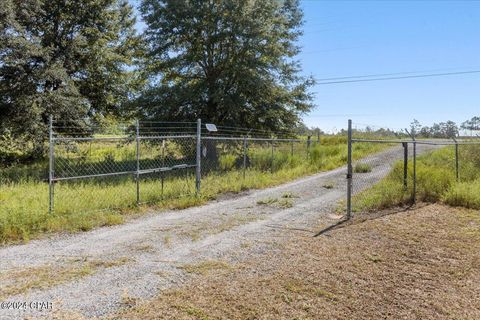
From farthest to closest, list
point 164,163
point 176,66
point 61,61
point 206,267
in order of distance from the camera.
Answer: point 61,61 → point 176,66 → point 164,163 → point 206,267

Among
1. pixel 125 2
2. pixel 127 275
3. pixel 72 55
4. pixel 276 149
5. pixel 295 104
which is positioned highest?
pixel 125 2

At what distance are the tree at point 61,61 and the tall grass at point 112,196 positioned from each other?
3.89 meters

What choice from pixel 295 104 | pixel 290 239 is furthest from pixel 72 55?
pixel 290 239

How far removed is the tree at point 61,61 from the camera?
18.0 meters

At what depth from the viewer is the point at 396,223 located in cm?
715

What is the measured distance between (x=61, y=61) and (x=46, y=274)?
60.6 feet

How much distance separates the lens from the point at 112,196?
884 cm

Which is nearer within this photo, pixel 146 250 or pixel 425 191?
pixel 146 250

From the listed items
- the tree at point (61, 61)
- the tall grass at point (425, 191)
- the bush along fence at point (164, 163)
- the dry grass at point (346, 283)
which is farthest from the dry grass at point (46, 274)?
the tree at point (61, 61)

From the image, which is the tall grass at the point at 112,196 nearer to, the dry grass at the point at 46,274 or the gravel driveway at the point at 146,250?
the gravel driveway at the point at 146,250

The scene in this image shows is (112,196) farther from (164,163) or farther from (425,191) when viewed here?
(425,191)

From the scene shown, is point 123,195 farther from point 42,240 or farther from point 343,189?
point 343,189

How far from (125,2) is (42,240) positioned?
940 inches

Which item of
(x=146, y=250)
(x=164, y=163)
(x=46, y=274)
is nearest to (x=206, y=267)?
(x=146, y=250)
